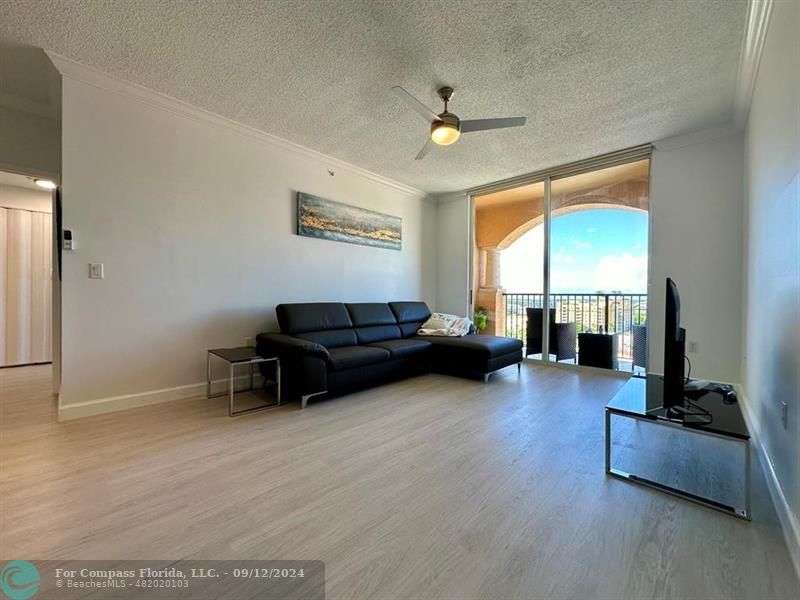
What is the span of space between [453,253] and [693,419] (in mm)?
4243

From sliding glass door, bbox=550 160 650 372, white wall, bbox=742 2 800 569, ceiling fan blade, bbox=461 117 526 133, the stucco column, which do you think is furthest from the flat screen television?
the stucco column

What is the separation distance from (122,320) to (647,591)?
11.9ft

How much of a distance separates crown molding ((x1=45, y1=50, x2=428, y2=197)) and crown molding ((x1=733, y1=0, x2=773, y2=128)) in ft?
11.9

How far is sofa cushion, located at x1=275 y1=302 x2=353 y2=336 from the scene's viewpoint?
343cm

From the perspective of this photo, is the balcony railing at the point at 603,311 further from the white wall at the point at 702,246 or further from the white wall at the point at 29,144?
the white wall at the point at 29,144

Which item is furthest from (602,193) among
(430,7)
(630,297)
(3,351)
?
(3,351)

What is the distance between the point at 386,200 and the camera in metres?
4.96

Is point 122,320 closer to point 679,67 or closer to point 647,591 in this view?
point 647,591

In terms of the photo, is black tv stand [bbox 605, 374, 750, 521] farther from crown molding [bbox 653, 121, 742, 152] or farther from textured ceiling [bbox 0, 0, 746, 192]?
crown molding [bbox 653, 121, 742, 152]

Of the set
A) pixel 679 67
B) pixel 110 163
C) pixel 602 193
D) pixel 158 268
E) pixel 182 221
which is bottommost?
pixel 158 268

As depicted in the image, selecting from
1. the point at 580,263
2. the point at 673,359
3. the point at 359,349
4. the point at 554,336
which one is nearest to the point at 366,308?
the point at 359,349

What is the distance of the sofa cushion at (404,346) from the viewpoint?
11.6 feet

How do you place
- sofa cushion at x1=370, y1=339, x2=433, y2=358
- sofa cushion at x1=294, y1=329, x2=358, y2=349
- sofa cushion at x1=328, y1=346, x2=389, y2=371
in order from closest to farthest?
sofa cushion at x1=328, y1=346, x2=389, y2=371, sofa cushion at x1=294, y1=329, x2=358, y2=349, sofa cushion at x1=370, y1=339, x2=433, y2=358

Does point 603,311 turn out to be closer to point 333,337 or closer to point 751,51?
point 751,51
